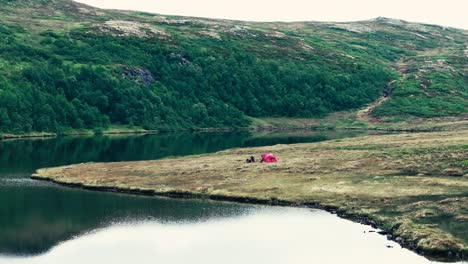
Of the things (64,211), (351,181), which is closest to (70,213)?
(64,211)

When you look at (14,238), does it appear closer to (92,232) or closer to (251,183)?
(92,232)

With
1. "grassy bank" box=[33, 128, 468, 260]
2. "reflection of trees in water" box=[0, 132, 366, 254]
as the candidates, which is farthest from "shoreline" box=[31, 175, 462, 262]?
"reflection of trees in water" box=[0, 132, 366, 254]

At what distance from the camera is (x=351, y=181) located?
109062mm

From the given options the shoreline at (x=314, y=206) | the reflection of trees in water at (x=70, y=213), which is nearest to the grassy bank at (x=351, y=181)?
the shoreline at (x=314, y=206)

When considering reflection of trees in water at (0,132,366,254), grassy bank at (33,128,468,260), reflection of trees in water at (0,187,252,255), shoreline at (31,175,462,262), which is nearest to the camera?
shoreline at (31,175,462,262)

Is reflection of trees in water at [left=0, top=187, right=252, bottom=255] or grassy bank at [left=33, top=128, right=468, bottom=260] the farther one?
grassy bank at [left=33, top=128, right=468, bottom=260]

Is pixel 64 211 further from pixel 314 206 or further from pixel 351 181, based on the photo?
pixel 351 181

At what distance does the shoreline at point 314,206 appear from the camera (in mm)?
70312

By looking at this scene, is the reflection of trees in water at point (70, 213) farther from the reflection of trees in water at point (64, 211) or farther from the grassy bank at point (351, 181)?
the grassy bank at point (351, 181)

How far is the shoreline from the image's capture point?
70312 mm

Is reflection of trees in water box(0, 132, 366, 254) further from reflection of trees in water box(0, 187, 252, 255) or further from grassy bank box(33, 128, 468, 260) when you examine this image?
grassy bank box(33, 128, 468, 260)

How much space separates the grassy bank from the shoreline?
0.17m

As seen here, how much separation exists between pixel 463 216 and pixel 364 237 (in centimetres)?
1298

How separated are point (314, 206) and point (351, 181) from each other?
46.0 ft
